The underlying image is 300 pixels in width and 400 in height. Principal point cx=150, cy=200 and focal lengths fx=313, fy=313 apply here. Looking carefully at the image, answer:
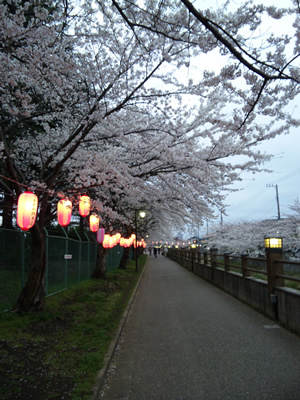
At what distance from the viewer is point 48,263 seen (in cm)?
1073

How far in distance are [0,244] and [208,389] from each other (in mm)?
5898

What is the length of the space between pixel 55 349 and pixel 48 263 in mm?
5478

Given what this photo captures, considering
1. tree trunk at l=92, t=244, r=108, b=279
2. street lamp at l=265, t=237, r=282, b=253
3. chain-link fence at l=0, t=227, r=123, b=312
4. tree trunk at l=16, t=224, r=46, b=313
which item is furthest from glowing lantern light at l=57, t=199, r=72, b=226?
tree trunk at l=92, t=244, r=108, b=279

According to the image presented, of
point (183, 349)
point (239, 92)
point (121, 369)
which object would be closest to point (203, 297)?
point (183, 349)

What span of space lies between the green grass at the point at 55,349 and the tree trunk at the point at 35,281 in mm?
318

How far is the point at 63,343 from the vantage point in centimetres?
596

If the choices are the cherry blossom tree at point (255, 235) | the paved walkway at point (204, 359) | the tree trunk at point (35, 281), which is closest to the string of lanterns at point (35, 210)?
the tree trunk at point (35, 281)

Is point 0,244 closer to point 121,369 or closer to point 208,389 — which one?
point 121,369

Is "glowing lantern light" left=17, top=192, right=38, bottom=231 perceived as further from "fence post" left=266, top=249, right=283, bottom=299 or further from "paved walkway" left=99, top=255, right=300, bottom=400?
"fence post" left=266, top=249, right=283, bottom=299

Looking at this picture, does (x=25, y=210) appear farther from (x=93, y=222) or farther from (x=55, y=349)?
(x=93, y=222)

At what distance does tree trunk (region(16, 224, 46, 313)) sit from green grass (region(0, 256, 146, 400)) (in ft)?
1.04

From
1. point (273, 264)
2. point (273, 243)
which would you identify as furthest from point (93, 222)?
point (273, 264)

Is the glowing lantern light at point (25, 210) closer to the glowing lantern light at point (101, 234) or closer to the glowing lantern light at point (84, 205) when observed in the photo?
the glowing lantern light at point (84, 205)

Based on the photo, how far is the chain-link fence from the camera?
802 cm
